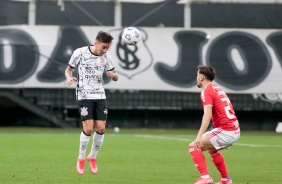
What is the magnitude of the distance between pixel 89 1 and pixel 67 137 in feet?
23.9

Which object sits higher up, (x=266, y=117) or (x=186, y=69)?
(x=186, y=69)

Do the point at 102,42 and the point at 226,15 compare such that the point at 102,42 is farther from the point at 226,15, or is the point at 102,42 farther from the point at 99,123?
the point at 226,15

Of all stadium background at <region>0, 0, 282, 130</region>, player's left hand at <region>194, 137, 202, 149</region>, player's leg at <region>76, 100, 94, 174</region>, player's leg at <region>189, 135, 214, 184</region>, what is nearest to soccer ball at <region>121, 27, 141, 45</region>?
player's leg at <region>76, 100, 94, 174</region>

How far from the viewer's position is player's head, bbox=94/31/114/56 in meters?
14.5

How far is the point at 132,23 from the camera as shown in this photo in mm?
31766

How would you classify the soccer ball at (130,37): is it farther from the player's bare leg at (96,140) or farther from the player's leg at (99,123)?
the player's bare leg at (96,140)

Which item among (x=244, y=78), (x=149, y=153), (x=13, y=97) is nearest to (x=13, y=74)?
(x=13, y=97)

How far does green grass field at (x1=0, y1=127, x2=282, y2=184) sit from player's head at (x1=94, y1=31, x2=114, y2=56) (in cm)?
212

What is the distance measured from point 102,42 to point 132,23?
17259 mm

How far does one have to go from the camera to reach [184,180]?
13773 mm

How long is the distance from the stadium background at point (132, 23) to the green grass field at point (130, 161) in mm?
5354

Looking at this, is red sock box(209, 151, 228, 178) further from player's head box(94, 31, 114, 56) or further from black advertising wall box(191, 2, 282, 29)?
black advertising wall box(191, 2, 282, 29)

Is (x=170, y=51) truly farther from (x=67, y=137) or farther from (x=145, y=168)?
(x=145, y=168)

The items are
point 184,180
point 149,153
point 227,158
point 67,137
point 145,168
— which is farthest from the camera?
point 67,137
